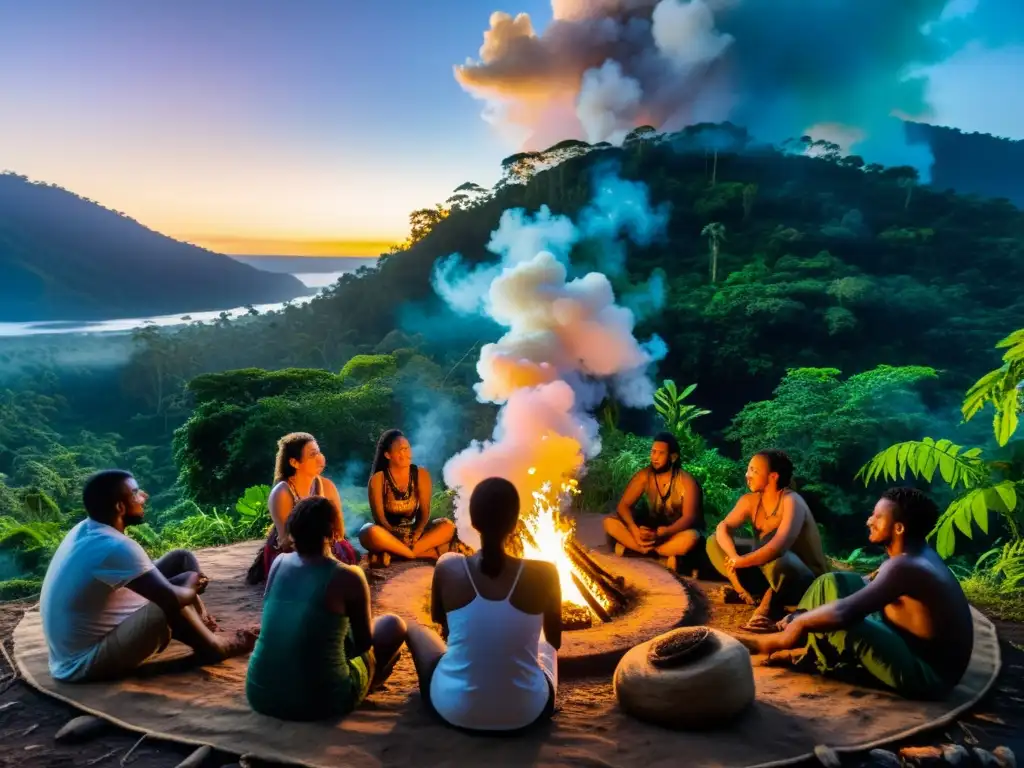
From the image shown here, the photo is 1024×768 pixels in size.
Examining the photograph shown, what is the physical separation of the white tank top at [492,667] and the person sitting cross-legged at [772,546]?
8.50ft

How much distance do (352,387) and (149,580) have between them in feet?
49.2

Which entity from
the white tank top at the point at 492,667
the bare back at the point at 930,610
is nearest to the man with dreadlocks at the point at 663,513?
the bare back at the point at 930,610

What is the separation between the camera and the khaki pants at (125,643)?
443 cm

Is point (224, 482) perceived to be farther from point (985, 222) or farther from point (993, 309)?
point (985, 222)

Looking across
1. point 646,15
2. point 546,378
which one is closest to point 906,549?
point 546,378

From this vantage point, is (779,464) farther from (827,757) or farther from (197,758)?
(197,758)

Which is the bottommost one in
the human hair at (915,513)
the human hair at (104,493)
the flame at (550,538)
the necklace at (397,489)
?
the flame at (550,538)

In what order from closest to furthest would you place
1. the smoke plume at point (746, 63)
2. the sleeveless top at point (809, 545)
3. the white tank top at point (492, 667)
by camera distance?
the white tank top at point (492, 667) < the sleeveless top at point (809, 545) < the smoke plume at point (746, 63)

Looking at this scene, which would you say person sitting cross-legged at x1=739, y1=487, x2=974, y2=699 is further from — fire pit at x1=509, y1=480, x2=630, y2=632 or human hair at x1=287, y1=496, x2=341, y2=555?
human hair at x1=287, y1=496, x2=341, y2=555

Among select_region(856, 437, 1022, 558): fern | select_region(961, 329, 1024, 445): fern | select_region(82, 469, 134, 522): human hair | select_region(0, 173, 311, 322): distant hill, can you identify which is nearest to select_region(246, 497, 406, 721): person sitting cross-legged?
select_region(82, 469, 134, 522): human hair

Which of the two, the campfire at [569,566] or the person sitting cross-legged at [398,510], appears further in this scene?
the person sitting cross-legged at [398,510]

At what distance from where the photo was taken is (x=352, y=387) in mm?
19125

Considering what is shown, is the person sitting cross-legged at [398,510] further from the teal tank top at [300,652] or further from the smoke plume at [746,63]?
the smoke plume at [746,63]

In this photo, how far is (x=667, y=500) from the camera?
7254mm
